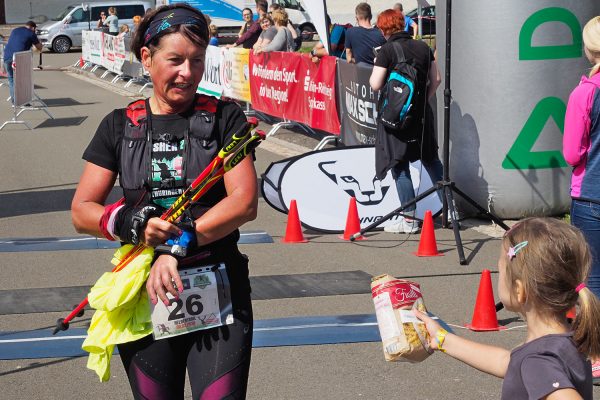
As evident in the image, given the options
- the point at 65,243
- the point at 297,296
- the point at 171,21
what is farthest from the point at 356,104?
the point at 171,21

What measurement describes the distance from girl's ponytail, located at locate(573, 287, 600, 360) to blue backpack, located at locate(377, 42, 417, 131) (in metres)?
6.58

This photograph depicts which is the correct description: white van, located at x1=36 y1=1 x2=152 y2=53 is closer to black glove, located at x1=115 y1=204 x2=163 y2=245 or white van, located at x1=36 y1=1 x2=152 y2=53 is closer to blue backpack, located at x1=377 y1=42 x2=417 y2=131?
blue backpack, located at x1=377 y1=42 x2=417 y2=131

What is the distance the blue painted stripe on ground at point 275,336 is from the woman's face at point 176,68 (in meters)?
3.23

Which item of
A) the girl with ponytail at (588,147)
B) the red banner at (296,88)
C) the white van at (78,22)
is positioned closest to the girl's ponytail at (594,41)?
the girl with ponytail at (588,147)

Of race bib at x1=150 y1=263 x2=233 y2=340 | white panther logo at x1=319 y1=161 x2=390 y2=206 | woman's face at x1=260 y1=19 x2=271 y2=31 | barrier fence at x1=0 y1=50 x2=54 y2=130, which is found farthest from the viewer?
woman's face at x1=260 y1=19 x2=271 y2=31

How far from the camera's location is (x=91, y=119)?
2044cm

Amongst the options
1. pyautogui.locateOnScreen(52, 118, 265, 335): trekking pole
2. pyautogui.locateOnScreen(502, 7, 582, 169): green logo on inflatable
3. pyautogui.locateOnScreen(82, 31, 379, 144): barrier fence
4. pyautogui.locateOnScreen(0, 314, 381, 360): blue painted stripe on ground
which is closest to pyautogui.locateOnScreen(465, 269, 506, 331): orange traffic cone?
pyautogui.locateOnScreen(0, 314, 381, 360): blue painted stripe on ground

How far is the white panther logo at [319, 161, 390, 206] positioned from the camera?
10164 millimetres

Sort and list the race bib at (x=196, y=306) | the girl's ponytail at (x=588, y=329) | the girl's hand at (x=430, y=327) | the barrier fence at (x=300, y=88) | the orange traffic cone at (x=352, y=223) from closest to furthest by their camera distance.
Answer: the girl's ponytail at (x=588, y=329) < the girl's hand at (x=430, y=327) < the race bib at (x=196, y=306) < the orange traffic cone at (x=352, y=223) < the barrier fence at (x=300, y=88)

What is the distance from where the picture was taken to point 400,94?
9281 millimetres

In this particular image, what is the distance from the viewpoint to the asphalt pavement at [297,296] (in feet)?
18.5

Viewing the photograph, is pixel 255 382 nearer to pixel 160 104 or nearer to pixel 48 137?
pixel 160 104

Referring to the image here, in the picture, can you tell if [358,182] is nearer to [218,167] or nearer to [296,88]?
[296,88]

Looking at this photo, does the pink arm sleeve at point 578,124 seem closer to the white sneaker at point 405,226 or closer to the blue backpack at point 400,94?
the blue backpack at point 400,94
